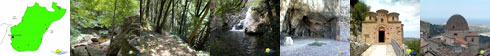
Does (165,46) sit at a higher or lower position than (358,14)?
lower

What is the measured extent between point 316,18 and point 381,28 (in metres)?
0.94

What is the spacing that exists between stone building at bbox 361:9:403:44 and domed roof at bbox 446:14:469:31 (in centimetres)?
80

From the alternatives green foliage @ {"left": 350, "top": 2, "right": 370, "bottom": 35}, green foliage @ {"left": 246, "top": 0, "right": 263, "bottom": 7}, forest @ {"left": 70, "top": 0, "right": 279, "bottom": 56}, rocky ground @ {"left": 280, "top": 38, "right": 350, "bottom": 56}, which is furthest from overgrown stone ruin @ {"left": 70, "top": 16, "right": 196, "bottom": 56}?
green foliage @ {"left": 350, "top": 2, "right": 370, "bottom": 35}

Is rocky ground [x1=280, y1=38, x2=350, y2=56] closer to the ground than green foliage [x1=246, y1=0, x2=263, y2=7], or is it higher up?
closer to the ground

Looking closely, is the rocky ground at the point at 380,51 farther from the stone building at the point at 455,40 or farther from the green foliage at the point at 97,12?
the green foliage at the point at 97,12

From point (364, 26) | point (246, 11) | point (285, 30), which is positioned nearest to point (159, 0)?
point (246, 11)

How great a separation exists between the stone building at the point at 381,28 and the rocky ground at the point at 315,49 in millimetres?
355

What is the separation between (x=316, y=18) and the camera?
16.6 feet

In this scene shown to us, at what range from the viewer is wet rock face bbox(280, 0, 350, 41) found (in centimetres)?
495

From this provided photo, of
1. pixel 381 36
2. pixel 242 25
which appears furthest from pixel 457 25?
pixel 242 25

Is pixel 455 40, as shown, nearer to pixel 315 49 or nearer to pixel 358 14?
pixel 358 14

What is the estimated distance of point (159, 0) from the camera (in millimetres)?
5836

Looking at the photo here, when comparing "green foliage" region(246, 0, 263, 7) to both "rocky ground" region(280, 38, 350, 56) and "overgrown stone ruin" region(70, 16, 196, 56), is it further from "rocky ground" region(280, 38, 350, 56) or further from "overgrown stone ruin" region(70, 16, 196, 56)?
"overgrown stone ruin" region(70, 16, 196, 56)

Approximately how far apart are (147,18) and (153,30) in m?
0.23
